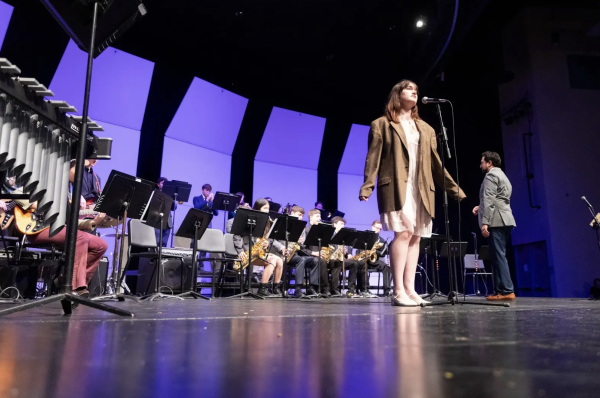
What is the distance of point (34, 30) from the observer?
734cm

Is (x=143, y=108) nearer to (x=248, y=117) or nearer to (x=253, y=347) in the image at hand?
(x=248, y=117)

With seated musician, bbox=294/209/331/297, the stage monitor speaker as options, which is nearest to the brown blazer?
the stage monitor speaker

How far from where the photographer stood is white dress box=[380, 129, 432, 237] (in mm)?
3424

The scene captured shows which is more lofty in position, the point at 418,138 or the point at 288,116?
the point at 288,116

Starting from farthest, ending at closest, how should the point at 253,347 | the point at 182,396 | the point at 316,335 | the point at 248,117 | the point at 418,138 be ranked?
the point at 248,117 < the point at 418,138 < the point at 316,335 < the point at 253,347 < the point at 182,396

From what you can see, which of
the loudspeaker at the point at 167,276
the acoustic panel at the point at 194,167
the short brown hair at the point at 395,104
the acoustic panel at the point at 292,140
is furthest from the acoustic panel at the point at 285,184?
the short brown hair at the point at 395,104

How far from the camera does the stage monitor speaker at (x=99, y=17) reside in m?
2.11

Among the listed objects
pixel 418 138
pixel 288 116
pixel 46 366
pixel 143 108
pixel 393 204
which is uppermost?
pixel 288 116

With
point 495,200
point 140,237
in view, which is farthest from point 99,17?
point 495,200

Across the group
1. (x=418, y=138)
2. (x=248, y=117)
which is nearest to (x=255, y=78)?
(x=248, y=117)

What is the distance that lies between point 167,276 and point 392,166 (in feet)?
15.2

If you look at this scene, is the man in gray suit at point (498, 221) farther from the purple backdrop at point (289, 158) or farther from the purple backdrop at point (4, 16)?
the purple backdrop at point (4, 16)

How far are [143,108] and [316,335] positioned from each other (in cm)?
873

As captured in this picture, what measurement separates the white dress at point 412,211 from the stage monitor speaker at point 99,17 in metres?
2.14
